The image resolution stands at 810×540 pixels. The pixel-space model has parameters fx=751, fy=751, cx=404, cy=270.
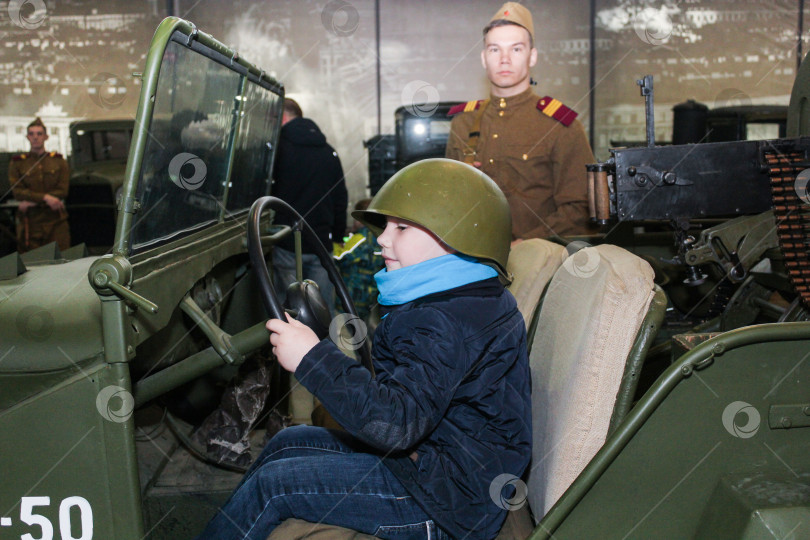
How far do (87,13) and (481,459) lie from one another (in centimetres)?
900

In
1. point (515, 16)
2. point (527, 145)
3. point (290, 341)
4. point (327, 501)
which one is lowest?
point (327, 501)

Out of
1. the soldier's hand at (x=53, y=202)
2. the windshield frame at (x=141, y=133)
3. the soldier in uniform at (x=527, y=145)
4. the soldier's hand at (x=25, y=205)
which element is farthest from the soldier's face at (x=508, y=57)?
the soldier's hand at (x=25, y=205)

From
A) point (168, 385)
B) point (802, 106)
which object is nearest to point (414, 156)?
point (802, 106)

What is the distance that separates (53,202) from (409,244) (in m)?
6.70

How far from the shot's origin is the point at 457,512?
1.61 metres

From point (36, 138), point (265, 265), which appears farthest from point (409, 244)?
point (36, 138)

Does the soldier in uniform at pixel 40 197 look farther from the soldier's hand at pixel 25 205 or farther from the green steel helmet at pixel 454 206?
the green steel helmet at pixel 454 206

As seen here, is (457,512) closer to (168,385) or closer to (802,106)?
(168,385)

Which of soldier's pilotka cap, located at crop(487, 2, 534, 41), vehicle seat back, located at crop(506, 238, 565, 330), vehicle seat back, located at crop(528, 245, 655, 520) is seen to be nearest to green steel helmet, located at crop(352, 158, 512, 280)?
vehicle seat back, located at crop(528, 245, 655, 520)

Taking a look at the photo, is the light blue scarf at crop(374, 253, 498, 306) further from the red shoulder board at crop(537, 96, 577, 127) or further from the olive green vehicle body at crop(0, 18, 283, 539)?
the red shoulder board at crop(537, 96, 577, 127)

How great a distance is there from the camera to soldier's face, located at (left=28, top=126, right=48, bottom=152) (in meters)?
7.76

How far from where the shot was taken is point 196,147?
7.47ft

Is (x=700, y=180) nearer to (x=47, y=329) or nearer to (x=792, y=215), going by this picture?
(x=792, y=215)

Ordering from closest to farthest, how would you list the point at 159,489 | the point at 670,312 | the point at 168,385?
the point at 168,385
the point at 159,489
the point at 670,312
